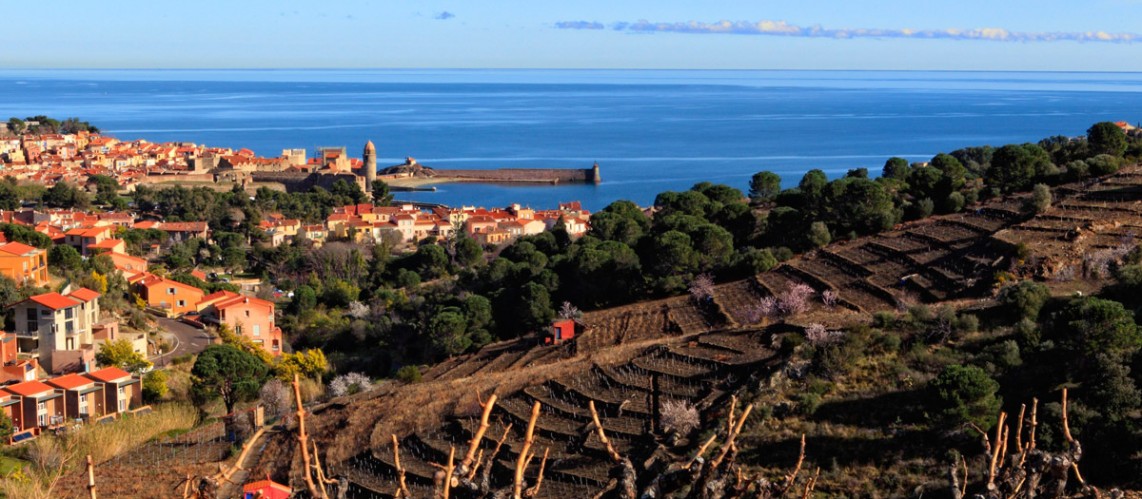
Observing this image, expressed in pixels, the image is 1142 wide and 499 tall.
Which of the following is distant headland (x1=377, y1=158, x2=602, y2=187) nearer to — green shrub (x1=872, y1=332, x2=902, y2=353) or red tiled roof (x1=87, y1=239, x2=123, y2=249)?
red tiled roof (x1=87, y1=239, x2=123, y2=249)

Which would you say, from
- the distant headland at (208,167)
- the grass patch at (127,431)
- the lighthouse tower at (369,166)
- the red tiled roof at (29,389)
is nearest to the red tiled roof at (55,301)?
the red tiled roof at (29,389)

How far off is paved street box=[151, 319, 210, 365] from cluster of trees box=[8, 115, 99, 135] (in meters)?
48.9

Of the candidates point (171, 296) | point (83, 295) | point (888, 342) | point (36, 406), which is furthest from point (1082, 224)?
point (171, 296)

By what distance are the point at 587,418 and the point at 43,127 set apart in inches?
2468

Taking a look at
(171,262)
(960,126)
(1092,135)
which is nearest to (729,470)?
(1092,135)

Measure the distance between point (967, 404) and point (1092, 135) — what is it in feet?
46.3

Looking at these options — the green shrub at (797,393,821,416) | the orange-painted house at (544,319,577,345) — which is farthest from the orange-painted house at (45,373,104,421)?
the green shrub at (797,393,821,416)

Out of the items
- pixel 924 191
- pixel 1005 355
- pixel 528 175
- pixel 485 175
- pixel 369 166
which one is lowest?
pixel 485 175

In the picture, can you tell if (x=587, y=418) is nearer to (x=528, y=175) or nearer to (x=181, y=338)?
(x=181, y=338)

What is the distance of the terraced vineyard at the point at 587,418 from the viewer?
34.0 ft

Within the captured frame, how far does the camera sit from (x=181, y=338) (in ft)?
66.4

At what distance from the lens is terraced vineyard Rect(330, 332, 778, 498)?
408 inches

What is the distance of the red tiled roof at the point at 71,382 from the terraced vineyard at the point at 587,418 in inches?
221

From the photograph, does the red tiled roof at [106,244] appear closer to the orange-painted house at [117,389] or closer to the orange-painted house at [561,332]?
the orange-painted house at [117,389]
